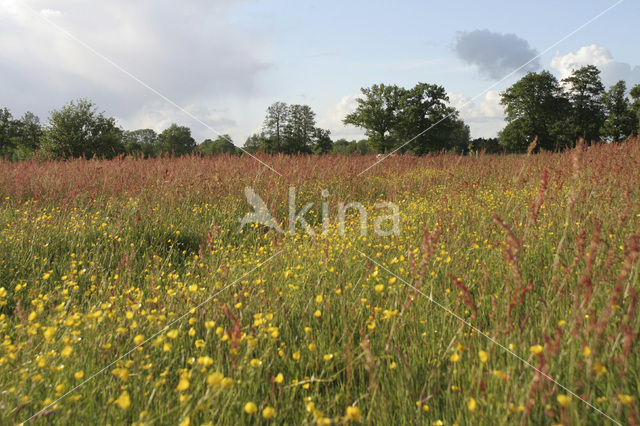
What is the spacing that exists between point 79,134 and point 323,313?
3389cm

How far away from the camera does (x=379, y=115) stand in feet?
151

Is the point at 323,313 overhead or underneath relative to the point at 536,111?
underneath

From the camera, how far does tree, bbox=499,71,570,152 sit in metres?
42.9

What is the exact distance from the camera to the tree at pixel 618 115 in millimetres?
42125

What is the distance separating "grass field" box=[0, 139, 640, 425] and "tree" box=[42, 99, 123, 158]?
26.8 m

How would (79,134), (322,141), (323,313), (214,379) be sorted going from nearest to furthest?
(214,379) → (323,313) → (79,134) → (322,141)

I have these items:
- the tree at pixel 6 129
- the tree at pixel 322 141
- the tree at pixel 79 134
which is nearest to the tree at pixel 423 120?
the tree at pixel 322 141

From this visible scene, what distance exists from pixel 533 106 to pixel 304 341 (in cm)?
5087

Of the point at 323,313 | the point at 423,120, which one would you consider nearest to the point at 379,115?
the point at 423,120

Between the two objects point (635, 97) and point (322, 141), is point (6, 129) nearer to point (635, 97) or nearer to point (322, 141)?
point (322, 141)

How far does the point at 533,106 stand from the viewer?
4375 centimetres

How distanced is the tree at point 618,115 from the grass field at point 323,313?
4800cm

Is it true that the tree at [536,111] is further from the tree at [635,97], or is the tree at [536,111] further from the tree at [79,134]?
the tree at [79,134]

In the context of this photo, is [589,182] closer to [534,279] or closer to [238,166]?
[534,279]
